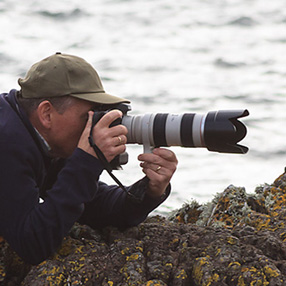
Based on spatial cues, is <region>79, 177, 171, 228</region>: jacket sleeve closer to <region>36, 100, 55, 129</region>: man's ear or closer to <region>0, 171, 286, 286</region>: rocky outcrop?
<region>0, 171, 286, 286</region>: rocky outcrop

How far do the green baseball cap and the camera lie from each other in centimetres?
10

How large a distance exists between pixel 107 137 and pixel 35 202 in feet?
1.48

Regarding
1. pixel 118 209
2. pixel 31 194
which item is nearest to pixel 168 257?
pixel 118 209

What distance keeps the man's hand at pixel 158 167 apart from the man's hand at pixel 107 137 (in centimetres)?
25

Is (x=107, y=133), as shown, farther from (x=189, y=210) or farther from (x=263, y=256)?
(x=189, y=210)

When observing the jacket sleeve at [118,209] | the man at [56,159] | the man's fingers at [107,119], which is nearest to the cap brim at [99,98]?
the man at [56,159]

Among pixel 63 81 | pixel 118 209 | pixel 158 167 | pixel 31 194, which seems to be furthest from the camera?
pixel 118 209

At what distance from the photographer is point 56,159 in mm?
3432

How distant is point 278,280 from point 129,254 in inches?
28.5

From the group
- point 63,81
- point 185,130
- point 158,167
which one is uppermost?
point 63,81

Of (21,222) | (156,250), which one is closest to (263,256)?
(156,250)

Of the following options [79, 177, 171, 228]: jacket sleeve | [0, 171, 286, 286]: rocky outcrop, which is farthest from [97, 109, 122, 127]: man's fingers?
[0, 171, 286, 286]: rocky outcrop

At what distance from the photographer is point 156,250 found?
3.27m

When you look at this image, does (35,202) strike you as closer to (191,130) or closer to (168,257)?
(168,257)
